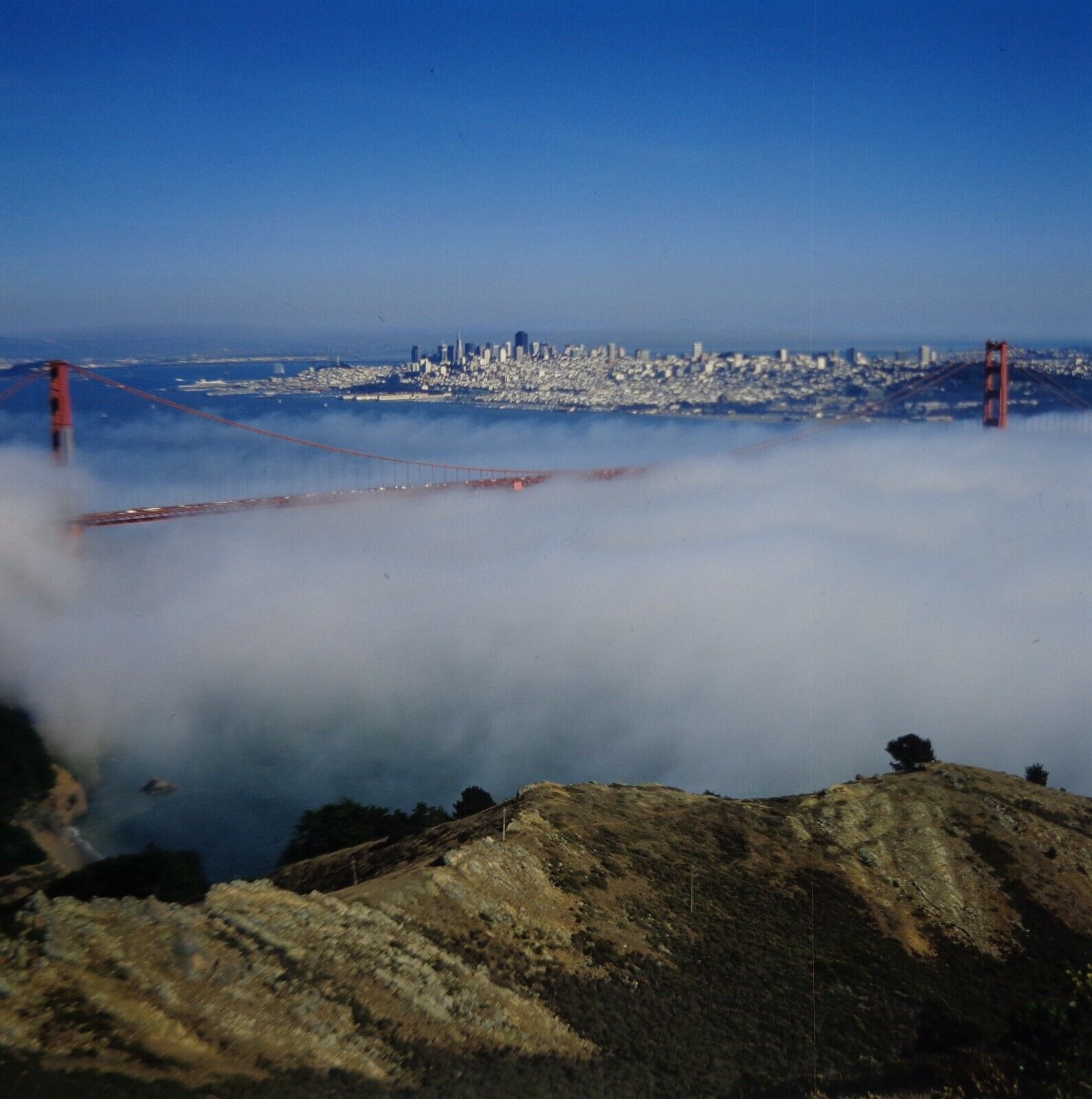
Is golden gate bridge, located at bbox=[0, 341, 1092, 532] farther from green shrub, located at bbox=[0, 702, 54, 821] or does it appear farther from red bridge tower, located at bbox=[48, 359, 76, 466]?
green shrub, located at bbox=[0, 702, 54, 821]

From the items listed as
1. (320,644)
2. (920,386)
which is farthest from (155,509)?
(920,386)

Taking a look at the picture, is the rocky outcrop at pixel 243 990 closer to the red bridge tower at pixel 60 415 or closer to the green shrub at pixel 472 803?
the green shrub at pixel 472 803

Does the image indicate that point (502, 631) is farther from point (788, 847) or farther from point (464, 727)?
point (788, 847)

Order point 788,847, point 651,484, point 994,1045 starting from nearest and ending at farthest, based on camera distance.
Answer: point 994,1045 < point 788,847 < point 651,484

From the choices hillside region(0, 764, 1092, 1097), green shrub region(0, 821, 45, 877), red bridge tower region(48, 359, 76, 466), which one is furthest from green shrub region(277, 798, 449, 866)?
red bridge tower region(48, 359, 76, 466)

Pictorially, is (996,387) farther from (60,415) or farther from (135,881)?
(135,881)

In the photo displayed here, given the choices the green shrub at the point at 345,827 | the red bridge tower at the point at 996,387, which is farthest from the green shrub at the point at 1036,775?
the red bridge tower at the point at 996,387
